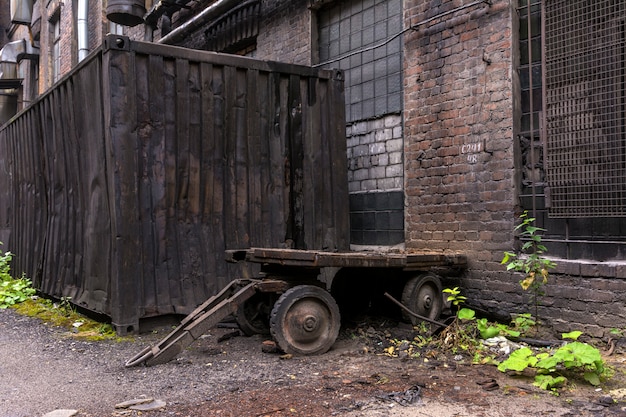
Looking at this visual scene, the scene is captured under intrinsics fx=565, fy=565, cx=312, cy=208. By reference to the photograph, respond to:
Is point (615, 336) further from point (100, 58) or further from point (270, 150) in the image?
point (100, 58)

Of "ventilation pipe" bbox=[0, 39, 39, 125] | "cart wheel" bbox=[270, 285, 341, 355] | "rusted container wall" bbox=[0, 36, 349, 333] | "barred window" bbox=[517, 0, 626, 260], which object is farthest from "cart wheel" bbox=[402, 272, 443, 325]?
"ventilation pipe" bbox=[0, 39, 39, 125]

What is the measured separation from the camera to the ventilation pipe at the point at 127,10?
11.0 m

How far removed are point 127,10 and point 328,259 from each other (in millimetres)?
8529

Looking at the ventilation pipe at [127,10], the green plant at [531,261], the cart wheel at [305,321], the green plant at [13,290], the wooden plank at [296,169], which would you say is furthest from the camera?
the ventilation pipe at [127,10]

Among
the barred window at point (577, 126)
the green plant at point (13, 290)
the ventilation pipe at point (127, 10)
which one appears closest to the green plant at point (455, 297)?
the barred window at point (577, 126)

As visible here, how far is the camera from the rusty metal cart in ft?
14.6

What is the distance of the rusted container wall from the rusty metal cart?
3.27 ft

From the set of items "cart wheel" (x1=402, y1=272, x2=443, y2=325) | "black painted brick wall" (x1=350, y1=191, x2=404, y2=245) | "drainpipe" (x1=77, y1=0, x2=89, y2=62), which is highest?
"drainpipe" (x1=77, y1=0, x2=89, y2=62)

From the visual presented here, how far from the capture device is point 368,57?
730 centimetres

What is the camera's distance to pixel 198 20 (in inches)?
392

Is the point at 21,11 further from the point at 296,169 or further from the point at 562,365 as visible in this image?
the point at 562,365

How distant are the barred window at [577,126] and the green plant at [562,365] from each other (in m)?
1.25

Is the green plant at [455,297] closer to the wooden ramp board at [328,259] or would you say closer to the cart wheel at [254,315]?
the wooden ramp board at [328,259]

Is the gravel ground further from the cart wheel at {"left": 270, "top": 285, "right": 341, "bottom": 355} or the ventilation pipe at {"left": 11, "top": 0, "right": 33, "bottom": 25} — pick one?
the ventilation pipe at {"left": 11, "top": 0, "right": 33, "bottom": 25}
